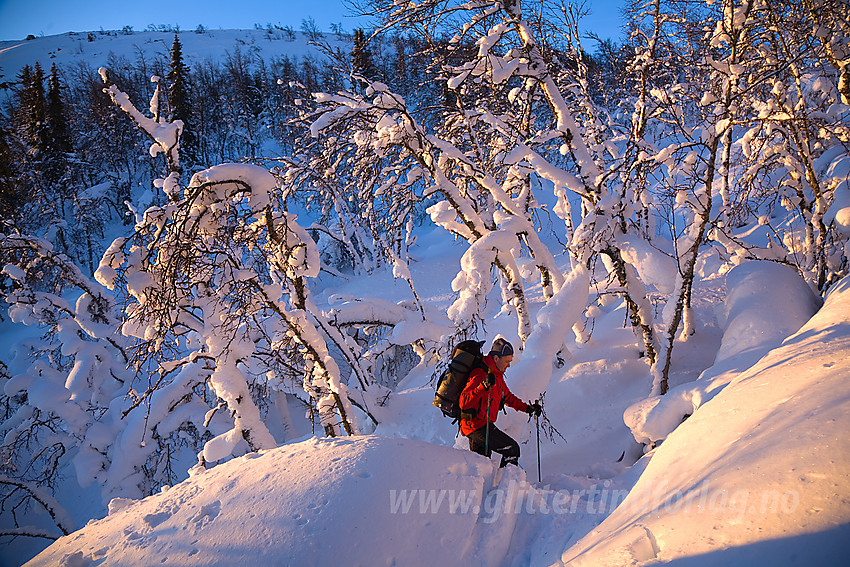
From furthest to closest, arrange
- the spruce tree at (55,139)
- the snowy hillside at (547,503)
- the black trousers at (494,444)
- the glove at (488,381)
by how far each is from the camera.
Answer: the spruce tree at (55,139) < the black trousers at (494,444) < the glove at (488,381) < the snowy hillside at (547,503)

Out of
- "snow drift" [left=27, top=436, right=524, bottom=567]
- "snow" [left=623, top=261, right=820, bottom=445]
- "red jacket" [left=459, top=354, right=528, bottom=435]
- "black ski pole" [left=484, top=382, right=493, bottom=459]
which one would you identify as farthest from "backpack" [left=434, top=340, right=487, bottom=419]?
"snow" [left=623, top=261, right=820, bottom=445]

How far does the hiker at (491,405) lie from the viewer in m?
3.74

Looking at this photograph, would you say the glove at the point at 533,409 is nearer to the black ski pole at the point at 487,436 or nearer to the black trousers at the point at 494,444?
the black trousers at the point at 494,444

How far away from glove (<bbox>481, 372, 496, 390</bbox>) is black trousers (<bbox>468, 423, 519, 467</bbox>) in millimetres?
464

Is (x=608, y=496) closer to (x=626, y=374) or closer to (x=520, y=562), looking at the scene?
(x=520, y=562)

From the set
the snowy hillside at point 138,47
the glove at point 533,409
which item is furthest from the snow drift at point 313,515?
the snowy hillside at point 138,47

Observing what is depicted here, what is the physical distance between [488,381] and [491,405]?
1.03ft

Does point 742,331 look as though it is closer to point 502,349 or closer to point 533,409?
point 533,409

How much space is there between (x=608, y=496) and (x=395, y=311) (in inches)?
225

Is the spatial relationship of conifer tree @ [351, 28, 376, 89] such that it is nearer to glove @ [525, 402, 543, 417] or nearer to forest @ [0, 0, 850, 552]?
forest @ [0, 0, 850, 552]

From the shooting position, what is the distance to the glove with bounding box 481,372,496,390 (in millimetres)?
3711

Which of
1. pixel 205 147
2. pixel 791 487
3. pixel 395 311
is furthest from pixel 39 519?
pixel 205 147

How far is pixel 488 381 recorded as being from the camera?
12.2ft

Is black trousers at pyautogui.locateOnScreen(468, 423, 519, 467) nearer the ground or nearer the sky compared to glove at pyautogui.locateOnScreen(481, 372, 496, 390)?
nearer the ground
